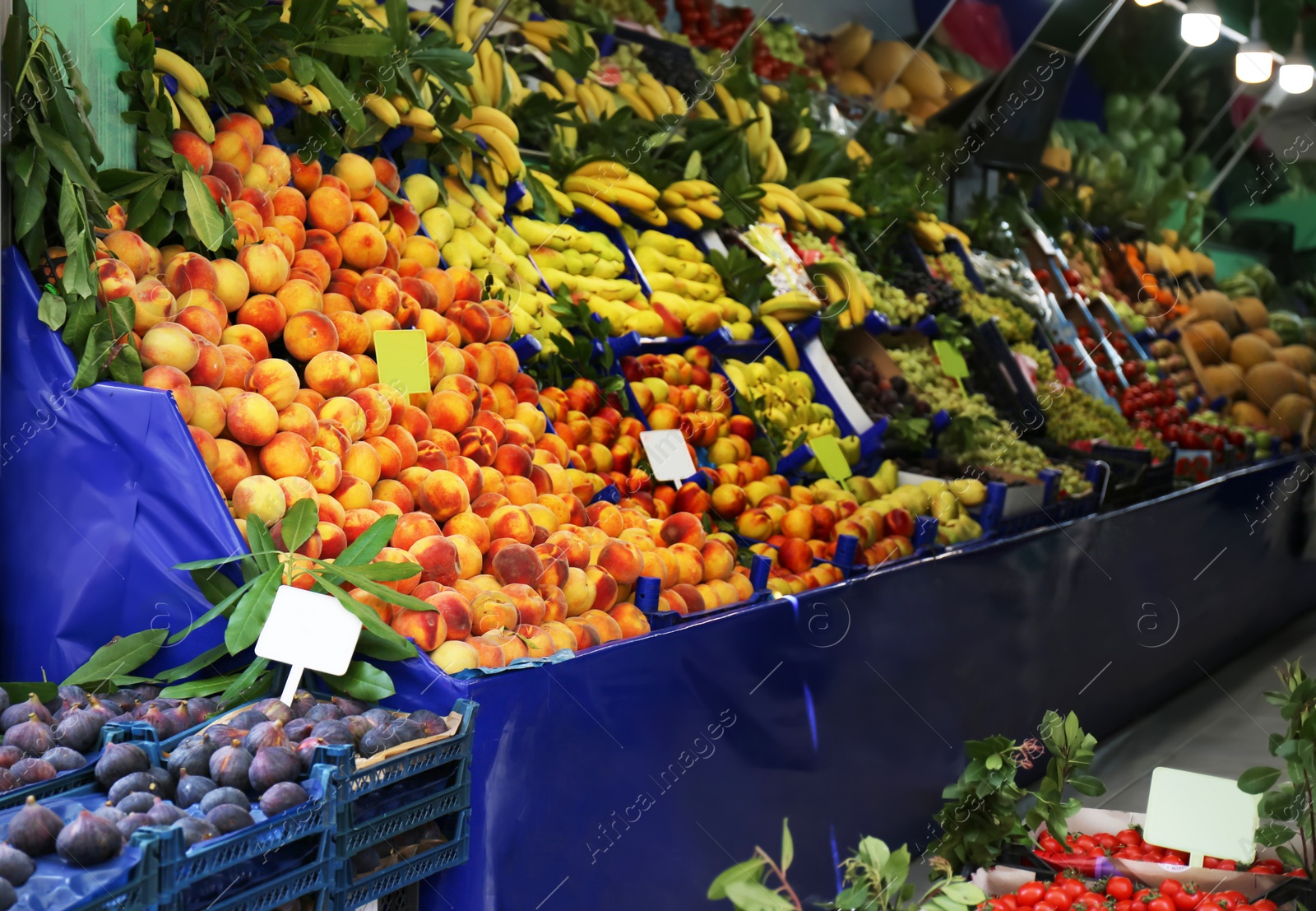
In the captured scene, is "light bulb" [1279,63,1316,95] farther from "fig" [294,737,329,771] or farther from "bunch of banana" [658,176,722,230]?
"fig" [294,737,329,771]

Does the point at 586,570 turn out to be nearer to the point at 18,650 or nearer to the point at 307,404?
the point at 307,404

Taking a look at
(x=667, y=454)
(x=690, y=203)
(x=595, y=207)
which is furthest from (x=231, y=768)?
(x=690, y=203)

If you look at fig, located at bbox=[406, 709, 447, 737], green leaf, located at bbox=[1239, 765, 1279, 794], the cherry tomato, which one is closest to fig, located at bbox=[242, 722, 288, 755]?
fig, located at bbox=[406, 709, 447, 737]

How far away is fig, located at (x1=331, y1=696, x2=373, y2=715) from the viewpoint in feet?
6.07

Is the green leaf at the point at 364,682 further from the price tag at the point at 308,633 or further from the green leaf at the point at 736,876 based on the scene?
the green leaf at the point at 736,876

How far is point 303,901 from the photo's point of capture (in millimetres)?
1611

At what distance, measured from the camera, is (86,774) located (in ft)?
5.23

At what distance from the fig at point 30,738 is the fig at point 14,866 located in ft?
1.06

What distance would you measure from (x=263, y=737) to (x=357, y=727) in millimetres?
167

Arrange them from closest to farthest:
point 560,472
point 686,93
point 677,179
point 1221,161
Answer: point 560,472
point 677,179
point 686,93
point 1221,161

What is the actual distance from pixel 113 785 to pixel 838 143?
4.77m

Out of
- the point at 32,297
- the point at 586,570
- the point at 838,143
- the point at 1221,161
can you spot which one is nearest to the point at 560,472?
the point at 586,570

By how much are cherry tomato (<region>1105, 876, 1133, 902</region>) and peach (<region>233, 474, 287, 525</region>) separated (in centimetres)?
160

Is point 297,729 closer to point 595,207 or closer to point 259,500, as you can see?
point 259,500
